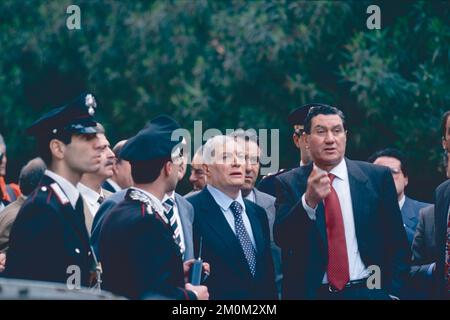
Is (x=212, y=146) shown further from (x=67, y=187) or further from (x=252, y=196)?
(x=67, y=187)

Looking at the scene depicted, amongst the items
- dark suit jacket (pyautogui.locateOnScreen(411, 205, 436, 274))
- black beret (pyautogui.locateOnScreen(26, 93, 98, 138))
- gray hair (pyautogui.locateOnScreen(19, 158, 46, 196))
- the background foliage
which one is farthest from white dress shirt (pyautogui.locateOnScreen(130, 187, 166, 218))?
the background foliage

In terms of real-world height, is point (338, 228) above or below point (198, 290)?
above

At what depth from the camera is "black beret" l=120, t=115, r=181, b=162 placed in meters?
7.08

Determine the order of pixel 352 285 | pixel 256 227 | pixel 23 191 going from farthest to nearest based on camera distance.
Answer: pixel 23 191 < pixel 256 227 < pixel 352 285

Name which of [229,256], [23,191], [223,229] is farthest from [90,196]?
[229,256]

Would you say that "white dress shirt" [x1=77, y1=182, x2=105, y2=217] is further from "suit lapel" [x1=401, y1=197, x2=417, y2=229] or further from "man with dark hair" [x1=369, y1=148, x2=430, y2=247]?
"suit lapel" [x1=401, y1=197, x2=417, y2=229]

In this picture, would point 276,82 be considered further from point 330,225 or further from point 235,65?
point 330,225

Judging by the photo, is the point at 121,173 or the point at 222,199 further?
the point at 121,173

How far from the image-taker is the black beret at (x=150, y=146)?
7.08 m

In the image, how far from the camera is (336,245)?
7895 mm

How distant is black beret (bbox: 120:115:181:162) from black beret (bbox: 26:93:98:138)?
0.57 meters

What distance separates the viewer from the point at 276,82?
17016 millimetres

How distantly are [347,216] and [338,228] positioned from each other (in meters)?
0.10
